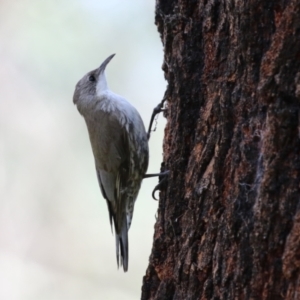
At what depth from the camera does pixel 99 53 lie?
205 inches

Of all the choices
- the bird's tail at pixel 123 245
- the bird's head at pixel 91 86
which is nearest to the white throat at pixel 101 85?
the bird's head at pixel 91 86

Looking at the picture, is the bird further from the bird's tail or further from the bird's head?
the bird's head

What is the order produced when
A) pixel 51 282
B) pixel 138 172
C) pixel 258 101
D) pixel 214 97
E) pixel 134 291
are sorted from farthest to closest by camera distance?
pixel 51 282 → pixel 134 291 → pixel 138 172 → pixel 214 97 → pixel 258 101

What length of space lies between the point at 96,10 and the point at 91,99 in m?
1.72

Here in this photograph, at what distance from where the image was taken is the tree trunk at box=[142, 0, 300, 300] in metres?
1.56

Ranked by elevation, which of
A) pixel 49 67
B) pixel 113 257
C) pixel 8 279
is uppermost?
pixel 49 67

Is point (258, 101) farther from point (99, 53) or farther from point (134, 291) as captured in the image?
point (99, 53)

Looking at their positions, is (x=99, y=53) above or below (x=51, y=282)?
above

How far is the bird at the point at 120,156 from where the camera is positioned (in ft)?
11.9

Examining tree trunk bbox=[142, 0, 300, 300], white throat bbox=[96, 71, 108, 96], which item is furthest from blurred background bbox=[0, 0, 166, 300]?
tree trunk bbox=[142, 0, 300, 300]

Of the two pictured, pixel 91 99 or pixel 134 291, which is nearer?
pixel 91 99

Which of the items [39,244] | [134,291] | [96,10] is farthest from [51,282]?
[96,10]

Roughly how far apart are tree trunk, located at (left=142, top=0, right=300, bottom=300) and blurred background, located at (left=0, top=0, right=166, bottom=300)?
9.12 ft

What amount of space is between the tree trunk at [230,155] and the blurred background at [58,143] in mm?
2780
